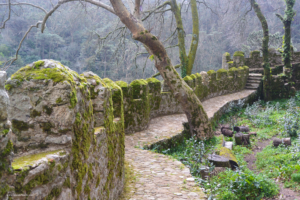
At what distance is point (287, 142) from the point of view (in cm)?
809

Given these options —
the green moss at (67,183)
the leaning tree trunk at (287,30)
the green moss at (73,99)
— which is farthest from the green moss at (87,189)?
the leaning tree trunk at (287,30)

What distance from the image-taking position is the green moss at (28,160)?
1.61 metres

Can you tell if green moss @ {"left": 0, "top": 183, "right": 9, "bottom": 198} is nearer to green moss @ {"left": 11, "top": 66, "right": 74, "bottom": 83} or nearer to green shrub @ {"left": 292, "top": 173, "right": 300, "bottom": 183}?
green moss @ {"left": 11, "top": 66, "right": 74, "bottom": 83}

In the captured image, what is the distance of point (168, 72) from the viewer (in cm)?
776

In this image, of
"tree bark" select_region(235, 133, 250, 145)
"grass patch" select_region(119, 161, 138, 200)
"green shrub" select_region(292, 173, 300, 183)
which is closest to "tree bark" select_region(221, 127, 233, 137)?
"tree bark" select_region(235, 133, 250, 145)

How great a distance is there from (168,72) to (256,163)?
136 inches

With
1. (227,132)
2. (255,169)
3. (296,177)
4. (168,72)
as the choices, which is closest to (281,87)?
(227,132)

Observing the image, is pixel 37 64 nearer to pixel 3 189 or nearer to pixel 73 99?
pixel 73 99

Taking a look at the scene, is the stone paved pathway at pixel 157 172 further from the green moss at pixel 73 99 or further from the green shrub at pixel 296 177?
the green shrub at pixel 296 177

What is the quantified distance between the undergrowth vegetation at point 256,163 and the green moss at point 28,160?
2.70 meters

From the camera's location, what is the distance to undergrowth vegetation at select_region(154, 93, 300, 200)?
503 centimetres

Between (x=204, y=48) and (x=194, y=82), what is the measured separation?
91.9 feet

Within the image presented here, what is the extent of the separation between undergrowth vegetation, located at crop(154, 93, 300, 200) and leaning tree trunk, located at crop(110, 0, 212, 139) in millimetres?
530

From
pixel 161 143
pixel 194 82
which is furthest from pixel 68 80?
pixel 194 82
